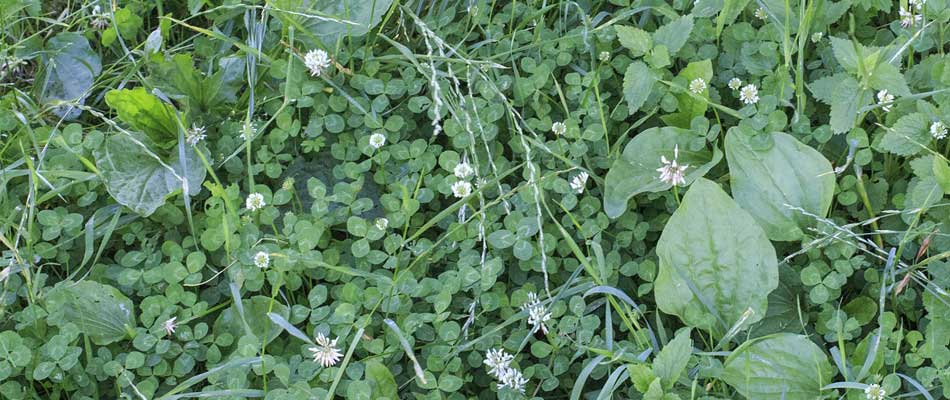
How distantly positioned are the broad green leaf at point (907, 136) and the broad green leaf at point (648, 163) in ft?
1.07

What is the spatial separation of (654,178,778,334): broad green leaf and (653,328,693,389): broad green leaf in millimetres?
151

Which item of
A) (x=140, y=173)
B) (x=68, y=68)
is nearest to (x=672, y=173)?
(x=140, y=173)

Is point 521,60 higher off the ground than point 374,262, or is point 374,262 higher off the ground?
point 521,60

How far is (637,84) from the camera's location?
2.07m

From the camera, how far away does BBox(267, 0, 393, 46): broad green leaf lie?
2129 mm

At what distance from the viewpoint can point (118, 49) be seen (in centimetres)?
243

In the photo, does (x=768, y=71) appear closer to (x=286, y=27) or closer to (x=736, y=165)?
(x=736, y=165)

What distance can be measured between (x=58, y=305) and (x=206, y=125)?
0.54 meters

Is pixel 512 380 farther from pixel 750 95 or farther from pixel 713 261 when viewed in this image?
pixel 750 95

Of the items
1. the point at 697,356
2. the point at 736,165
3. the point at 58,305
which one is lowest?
the point at 58,305

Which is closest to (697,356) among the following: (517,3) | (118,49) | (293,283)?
(293,283)

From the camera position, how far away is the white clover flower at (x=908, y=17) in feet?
6.81

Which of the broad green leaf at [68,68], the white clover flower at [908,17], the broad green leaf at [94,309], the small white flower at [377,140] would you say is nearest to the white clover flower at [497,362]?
the small white flower at [377,140]

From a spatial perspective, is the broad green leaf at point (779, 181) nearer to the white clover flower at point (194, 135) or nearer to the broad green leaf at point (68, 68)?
the white clover flower at point (194, 135)
